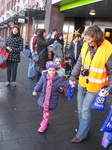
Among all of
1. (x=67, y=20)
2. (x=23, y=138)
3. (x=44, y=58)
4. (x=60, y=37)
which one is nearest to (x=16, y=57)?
(x=44, y=58)

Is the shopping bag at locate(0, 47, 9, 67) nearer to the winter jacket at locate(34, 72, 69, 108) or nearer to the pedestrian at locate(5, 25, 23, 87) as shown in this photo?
the pedestrian at locate(5, 25, 23, 87)

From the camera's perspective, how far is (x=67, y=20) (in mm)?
14211

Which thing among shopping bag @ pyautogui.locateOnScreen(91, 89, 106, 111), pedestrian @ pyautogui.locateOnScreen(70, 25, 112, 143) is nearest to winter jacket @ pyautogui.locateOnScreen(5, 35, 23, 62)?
pedestrian @ pyautogui.locateOnScreen(70, 25, 112, 143)

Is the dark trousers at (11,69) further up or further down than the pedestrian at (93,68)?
further down

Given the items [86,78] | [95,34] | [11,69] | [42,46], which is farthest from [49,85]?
[11,69]

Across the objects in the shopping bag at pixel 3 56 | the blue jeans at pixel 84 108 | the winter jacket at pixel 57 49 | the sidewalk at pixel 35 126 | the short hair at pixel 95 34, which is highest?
the short hair at pixel 95 34

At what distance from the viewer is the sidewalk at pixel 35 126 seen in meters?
2.91

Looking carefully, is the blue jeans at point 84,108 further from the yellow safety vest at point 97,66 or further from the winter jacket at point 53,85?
the winter jacket at point 53,85

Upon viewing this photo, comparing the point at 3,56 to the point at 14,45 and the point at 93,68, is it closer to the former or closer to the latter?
the point at 14,45

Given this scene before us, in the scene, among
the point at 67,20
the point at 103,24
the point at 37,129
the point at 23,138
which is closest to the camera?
the point at 23,138

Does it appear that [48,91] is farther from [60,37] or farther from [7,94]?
[60,37]

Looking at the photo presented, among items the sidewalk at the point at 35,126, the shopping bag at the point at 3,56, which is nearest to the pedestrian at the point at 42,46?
the shopping bag at the point at 3,56

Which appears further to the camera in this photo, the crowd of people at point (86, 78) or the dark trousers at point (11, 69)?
the dark trousers at point (11, 69)

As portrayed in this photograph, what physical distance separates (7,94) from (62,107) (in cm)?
164
